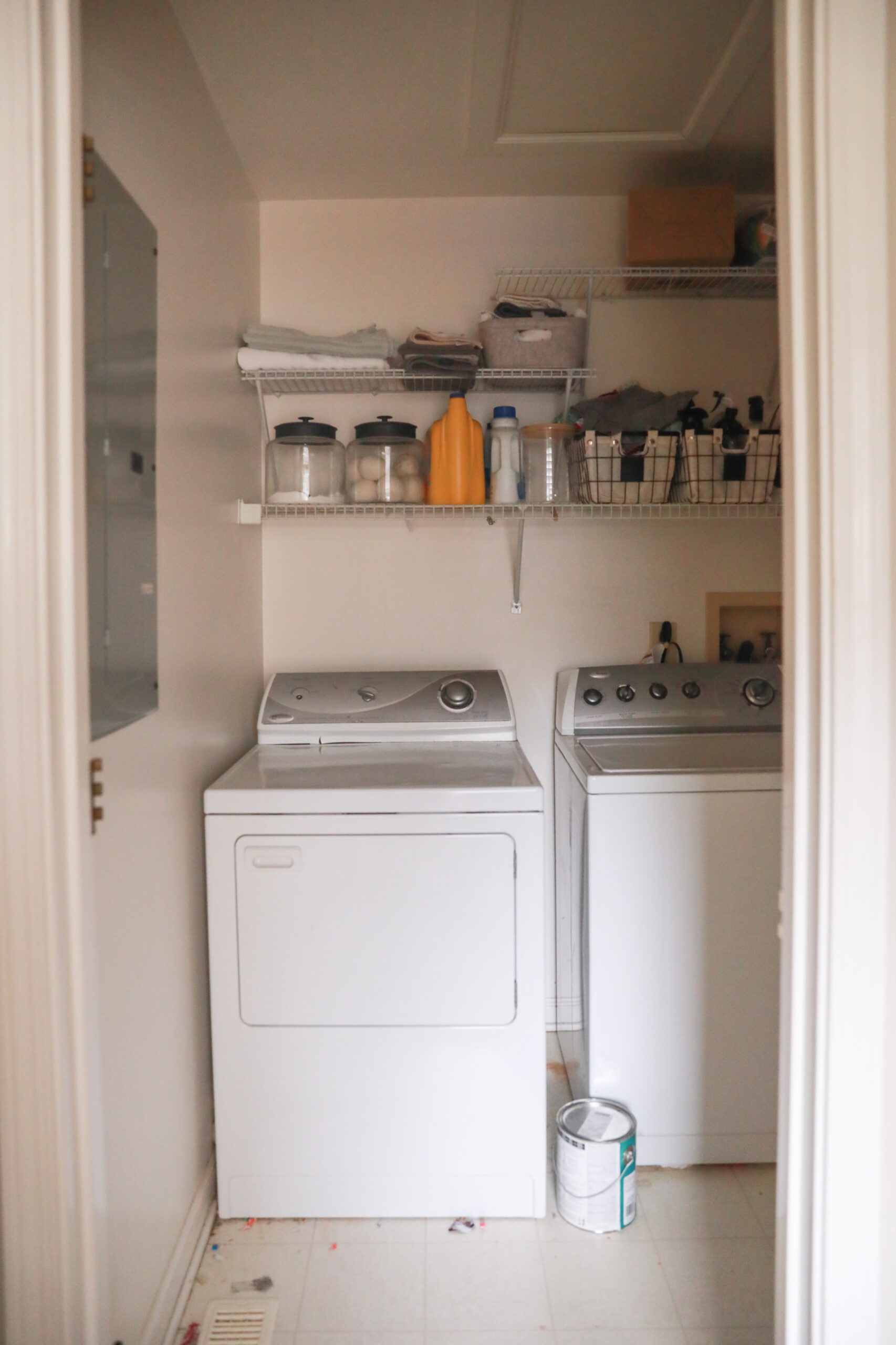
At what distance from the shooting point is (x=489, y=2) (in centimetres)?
181

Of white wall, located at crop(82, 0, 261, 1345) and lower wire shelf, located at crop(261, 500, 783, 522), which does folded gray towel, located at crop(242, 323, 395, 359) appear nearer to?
white wall, located at crop(82, 0, 261, 1345)

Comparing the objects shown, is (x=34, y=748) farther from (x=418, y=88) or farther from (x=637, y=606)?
(x=637, y=606)

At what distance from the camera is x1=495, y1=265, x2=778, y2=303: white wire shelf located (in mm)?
2486

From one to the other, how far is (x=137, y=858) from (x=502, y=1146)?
98cm

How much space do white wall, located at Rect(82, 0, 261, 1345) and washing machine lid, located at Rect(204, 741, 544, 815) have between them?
4.5 inches

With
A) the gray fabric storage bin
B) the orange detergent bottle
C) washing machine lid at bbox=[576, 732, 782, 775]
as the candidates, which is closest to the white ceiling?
the gray fabric storage bin

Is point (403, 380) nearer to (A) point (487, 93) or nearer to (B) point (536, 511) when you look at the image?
(B) point (536, 511)

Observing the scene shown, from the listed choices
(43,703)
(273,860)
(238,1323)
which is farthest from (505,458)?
(238,1323)

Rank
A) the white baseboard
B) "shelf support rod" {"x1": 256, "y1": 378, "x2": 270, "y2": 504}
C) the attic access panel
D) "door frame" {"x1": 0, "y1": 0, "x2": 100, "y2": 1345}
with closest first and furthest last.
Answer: "door frame" {"x1": 0, "y1": 0, "x2": 100, "y2": 1345} → the attic access panel → the white baseboard → "shelf support rod" {"x1": 256, "y1": 378, "x2": 270, "y2": 504}

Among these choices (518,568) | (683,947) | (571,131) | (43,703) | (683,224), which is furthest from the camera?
(518,568)

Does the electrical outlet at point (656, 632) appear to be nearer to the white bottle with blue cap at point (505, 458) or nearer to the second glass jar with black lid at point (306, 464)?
the white bottle with blue cap at point (505, 458)

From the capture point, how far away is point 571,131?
2.32m

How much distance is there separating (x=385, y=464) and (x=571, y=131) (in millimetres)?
922

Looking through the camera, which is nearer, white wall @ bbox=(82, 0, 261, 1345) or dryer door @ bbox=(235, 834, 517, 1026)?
white wall @ bbox=(82, 0, 261, 1345)
